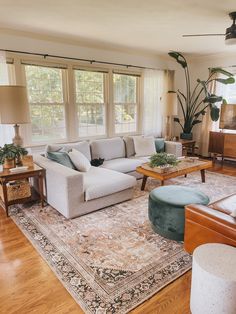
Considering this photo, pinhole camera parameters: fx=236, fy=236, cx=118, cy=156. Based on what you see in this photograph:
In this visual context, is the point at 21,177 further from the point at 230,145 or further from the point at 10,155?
the point at 230,145

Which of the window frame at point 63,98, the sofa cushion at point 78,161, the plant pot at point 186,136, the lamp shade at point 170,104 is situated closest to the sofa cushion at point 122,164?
the sofa cushion at point 78,161

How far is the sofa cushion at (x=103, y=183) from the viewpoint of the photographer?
9.51 ft

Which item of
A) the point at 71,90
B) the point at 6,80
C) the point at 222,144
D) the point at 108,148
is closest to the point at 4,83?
the point at 6,80

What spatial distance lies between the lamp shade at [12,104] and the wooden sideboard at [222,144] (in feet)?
14.3

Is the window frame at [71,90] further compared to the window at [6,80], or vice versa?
the window frame at [71,90]

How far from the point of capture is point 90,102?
4793 mm

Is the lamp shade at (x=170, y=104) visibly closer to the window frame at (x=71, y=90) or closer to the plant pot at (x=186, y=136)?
the window frame at (x=71, y=90)

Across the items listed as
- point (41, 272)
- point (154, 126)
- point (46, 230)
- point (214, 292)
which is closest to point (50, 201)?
point (46, 230)

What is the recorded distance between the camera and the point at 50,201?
10.4ft

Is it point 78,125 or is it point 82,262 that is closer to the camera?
point 82,262

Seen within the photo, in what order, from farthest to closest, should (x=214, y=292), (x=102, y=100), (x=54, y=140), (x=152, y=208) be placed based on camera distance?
(x=102, y=100)
(x=54, y=140)
(x=152, y=208)
(x=214, y=292)

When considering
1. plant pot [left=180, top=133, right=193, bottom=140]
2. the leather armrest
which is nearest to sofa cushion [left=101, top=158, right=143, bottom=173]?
the leather armrest

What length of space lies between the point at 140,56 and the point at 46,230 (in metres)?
4.31

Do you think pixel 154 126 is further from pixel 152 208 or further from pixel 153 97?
pixel 152 208
